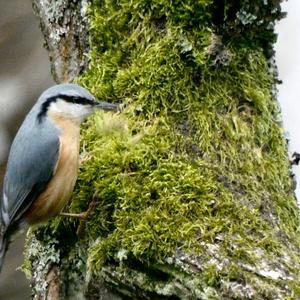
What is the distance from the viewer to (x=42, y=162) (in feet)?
11.4

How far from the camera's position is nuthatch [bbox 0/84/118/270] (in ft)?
11.2

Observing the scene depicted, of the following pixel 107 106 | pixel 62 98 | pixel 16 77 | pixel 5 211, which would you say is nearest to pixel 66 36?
pixel 62 98

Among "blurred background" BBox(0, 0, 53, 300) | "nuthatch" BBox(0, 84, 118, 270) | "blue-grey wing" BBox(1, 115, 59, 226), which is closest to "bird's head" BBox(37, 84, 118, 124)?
"nuthatch" BBox(0, 84, 118, 270)

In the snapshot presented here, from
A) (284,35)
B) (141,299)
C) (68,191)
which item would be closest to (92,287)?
(141,299)

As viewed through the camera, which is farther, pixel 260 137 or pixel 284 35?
pixel 284 35

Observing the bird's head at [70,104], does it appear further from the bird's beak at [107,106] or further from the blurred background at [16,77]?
the blurred background at [16,77]

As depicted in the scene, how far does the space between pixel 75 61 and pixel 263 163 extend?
885 millimetres

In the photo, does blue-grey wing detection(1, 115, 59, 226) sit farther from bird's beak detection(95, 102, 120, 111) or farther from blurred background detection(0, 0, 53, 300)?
blurred background detection(0, 0, 53, 300)

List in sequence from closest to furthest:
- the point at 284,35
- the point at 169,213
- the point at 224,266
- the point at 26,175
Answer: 1. the point at 224,266
2. the point at 169,213
3. the point at 26,175
4. the point at 284,35

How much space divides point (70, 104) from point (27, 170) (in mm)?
304

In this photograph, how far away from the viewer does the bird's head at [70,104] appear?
3354 millimetres

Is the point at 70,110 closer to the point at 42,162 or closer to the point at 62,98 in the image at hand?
the point at 62,98

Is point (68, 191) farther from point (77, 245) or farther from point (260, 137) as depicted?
point (260, 137)

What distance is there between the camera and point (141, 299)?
2904 millimetres
